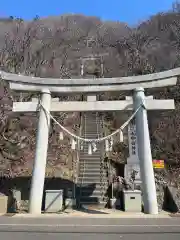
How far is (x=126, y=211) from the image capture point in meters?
12.0

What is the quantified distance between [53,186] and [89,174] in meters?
2.22

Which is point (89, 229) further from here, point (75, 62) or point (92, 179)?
point (75, 62)

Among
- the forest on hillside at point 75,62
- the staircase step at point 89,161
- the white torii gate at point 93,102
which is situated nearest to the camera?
the white torii gate at point 93,102

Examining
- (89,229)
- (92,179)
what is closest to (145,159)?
(89,229)

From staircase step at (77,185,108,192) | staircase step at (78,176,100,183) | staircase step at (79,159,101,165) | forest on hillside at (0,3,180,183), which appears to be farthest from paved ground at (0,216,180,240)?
staircase step at (79,159,101,165)

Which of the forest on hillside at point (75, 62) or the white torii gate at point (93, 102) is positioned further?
the forest on hillside at point (75, 62)

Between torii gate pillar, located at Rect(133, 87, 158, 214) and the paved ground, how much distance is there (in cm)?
142

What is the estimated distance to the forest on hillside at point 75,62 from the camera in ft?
59.2

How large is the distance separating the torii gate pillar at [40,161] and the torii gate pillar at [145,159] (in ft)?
12.6

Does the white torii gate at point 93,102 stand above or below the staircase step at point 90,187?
above

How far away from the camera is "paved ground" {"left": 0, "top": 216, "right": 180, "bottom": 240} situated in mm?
6762

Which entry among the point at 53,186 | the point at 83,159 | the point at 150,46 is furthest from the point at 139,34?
the point at 53,186

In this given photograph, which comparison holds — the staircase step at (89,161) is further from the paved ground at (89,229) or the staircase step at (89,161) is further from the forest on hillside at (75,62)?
the paved ground at (89,229)

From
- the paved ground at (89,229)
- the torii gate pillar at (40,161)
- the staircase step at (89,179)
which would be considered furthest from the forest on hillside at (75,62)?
the paved ground at (89,229)
